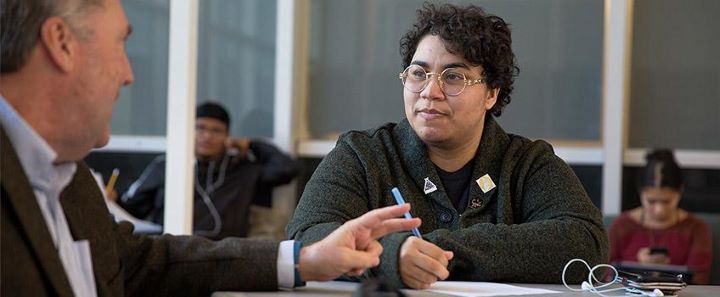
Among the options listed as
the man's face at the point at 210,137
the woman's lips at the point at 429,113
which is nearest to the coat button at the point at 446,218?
the woman's lips at the point at 429,113

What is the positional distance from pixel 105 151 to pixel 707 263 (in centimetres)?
306

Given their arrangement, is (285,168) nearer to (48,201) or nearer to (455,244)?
(455,244)

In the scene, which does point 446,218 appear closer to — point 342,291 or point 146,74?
point 342,291

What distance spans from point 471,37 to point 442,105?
0.56 feet

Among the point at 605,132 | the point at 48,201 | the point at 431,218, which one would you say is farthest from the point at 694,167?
the point at 48,201

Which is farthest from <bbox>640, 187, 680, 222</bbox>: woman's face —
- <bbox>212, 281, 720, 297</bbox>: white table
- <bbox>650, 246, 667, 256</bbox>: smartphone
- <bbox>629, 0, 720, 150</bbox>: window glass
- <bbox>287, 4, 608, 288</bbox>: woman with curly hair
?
<bbox>212, 281, 720, 297</bbox>: white table

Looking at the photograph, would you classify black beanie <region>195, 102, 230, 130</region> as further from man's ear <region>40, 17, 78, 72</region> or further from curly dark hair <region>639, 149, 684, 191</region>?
man's ear <region>40, 17, 78, 72</region>

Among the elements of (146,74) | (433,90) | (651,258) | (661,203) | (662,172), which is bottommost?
(651,258)

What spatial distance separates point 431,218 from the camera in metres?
2.31

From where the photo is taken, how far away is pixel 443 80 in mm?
2412

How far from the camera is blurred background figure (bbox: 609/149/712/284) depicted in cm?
442

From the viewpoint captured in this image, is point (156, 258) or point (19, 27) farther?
point (156, 258)

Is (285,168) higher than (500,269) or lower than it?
lower

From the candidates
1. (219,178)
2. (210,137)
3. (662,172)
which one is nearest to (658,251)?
(662,172)
